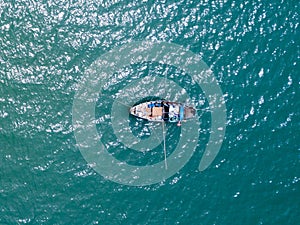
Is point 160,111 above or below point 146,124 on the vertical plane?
above

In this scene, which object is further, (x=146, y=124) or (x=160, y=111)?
(x=146, y=124)

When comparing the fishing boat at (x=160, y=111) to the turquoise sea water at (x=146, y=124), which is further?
the fishing boat at (x=160, y=111)

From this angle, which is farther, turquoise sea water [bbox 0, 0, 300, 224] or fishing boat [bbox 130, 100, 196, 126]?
fishing boat [bbox 130, 100, 196, 126]

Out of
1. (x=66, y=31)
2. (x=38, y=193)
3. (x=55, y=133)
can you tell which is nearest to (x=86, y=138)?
(x=55, y=133)

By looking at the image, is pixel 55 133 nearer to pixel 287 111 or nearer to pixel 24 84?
pixel 24 84
